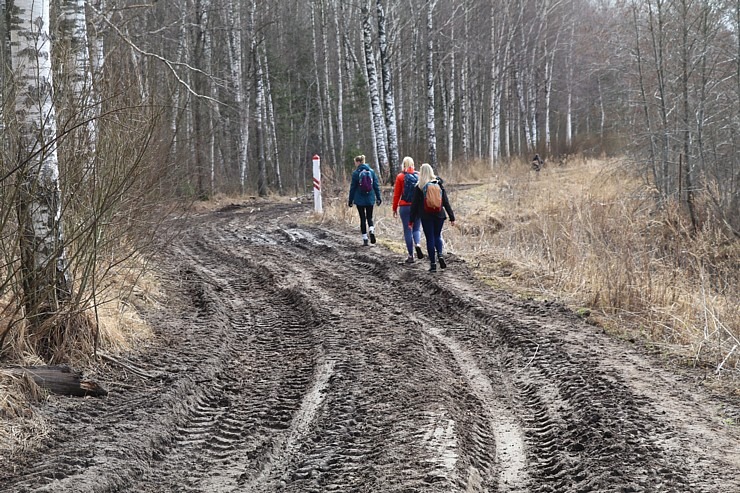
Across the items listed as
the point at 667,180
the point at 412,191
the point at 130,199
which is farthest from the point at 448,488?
→ the point at 667,180

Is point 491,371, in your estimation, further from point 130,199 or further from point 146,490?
point 130,199

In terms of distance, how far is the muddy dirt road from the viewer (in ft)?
15.5

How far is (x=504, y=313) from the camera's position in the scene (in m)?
9.04

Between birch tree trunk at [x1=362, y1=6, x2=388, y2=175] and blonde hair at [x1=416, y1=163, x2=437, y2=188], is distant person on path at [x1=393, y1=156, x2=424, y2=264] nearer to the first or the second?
blonde hair at [x1=416, y1=163, x2=437, y2=188]

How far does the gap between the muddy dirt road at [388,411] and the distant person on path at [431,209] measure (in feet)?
5.89

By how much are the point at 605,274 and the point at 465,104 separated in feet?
96.8

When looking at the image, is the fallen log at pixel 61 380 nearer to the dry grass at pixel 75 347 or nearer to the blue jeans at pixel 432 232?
the dry grass at pixel 75 347

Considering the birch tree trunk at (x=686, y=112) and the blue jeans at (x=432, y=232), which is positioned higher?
the birch tree trunk at (x=686, y=112)

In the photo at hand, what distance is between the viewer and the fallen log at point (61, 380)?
19.9 ft

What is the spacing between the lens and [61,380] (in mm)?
6188

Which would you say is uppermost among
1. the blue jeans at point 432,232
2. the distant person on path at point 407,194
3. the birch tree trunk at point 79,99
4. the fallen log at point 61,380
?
the birch tree trunk at point 79,99

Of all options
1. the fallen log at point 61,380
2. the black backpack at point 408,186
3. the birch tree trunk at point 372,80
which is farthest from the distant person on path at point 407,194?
the birch tree trunk at point 372,80

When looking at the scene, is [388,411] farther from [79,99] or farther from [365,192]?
[365,192]

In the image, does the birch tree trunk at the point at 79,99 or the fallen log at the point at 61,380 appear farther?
the birch tree trunk at the point at 79,99
